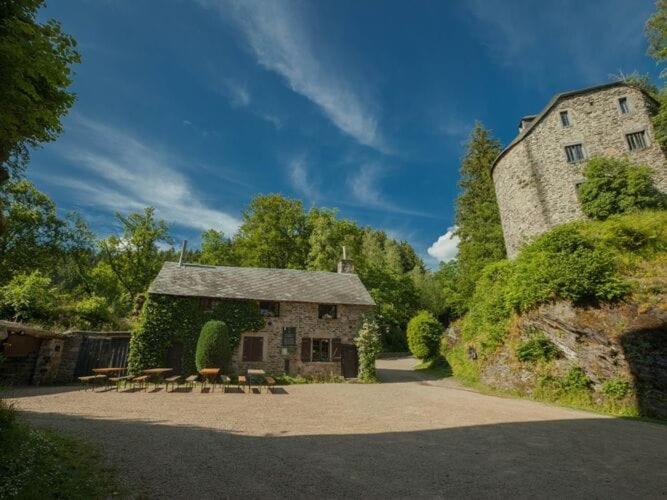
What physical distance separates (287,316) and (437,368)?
39.0 ft

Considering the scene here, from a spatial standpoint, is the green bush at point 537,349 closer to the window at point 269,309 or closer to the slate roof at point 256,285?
the slate roof at point 256,285

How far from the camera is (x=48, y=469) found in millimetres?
4363

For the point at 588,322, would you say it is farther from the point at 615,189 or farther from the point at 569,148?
the point at 569,148

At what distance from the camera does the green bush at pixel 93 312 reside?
74.0 feet

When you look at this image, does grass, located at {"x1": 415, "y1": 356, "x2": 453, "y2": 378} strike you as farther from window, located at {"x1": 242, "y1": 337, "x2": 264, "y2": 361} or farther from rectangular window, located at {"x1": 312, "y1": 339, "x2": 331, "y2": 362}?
window, located at {"x1": 242, "y1": 337, "x2": 264, "y2": 361}

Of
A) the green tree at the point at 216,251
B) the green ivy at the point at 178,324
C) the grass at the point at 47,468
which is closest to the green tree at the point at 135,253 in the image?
the green tree at the point at 216,251

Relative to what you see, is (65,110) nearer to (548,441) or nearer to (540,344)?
(548,441)

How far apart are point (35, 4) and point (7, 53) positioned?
1.27 meters

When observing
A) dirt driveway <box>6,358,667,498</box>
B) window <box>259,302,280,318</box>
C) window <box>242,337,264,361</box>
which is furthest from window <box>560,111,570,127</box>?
window <box>242,337,264,361</box>

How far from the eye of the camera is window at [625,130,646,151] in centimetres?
1997

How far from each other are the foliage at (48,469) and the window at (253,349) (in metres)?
12.7

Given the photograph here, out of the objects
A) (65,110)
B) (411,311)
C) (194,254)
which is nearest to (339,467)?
(65,110)

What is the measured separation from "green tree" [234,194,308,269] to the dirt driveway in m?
22.8

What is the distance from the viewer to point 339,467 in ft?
18.8
